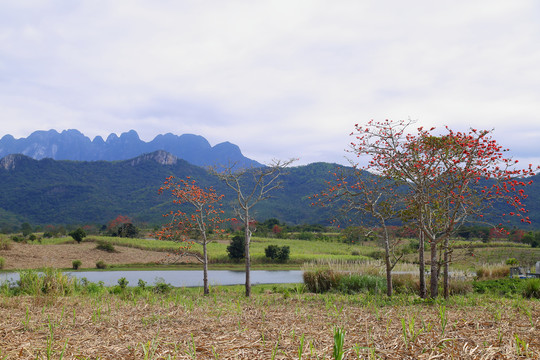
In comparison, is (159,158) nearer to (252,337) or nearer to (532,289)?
(532,289)

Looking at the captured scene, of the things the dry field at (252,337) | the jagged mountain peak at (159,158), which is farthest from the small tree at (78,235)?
the jagged mountain peak at (159,158)

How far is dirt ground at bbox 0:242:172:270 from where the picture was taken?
68.8 ft

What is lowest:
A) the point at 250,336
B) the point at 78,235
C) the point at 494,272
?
the point at 494,272

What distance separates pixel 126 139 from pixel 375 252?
187499 mm

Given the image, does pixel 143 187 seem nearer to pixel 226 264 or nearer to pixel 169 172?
pixel 169 172

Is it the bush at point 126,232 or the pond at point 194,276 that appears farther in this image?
the bush at point 126,232

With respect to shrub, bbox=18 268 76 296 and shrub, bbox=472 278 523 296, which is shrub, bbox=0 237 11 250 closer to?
shrub, bbox=18 268 76 296

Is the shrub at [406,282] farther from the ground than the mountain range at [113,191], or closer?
closer

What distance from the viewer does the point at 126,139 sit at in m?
196

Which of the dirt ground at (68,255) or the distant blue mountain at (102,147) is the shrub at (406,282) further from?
the distant blue mountain at (102,147)

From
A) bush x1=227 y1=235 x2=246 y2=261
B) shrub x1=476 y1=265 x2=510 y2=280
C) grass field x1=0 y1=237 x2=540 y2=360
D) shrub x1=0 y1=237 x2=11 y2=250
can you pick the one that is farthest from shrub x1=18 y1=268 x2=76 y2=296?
shrub x1=0 y1=237 x2=11 y2=250

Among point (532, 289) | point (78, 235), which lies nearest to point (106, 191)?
point (78, 235)

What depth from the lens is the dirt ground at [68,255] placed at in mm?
20984

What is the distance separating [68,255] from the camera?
77.6ft
